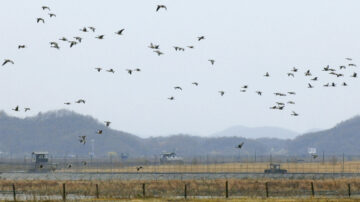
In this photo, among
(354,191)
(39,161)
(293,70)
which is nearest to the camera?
(293,70)

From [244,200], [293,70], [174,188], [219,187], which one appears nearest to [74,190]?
[174,188]

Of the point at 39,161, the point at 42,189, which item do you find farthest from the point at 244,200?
the point at 39,161

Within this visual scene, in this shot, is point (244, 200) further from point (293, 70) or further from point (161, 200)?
point (293, 70)

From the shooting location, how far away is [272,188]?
80.9 meters

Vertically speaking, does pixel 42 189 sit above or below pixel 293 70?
below

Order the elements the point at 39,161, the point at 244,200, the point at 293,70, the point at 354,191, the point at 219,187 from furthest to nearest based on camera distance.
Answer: the point at 39,161
the point at 219,187
the point at 354,191
the point at 244,200
the point at 293,70

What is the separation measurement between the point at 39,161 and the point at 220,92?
4156 inches

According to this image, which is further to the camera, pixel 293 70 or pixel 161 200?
pixel 161 200

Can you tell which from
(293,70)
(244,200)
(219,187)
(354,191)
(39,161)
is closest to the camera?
(293,70)

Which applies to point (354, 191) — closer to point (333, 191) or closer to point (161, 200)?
point (333, 191)

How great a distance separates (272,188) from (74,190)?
2225 cm

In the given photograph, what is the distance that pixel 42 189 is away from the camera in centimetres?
8506

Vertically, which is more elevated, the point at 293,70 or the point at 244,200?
the point at 293,70

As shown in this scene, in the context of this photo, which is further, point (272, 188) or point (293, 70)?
A: point (272, 188)
